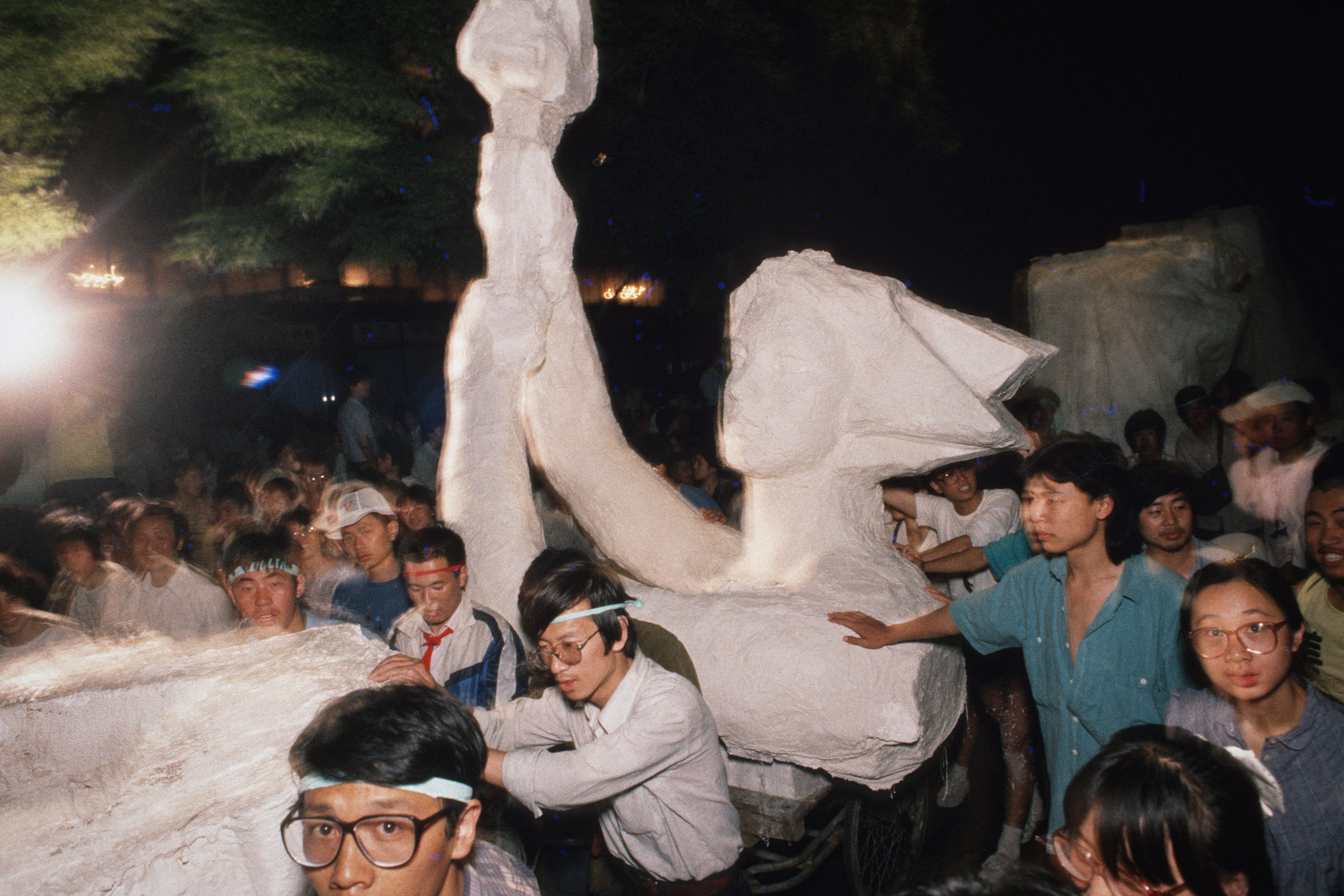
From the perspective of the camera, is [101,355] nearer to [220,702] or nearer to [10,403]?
[10,403]

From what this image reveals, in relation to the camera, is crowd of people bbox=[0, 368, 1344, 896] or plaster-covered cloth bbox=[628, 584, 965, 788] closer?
crowd of people bbox=[0, 368, 1344, 896]

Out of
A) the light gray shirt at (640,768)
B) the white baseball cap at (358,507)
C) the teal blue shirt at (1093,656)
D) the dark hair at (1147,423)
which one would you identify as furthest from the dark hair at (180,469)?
the dark hair at (1147,423)

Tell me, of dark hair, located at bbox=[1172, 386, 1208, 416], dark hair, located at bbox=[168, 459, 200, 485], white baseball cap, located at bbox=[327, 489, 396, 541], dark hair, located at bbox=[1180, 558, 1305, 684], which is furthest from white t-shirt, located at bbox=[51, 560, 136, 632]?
dark hair, located at bbox=[1172, 386, 1208, 416]

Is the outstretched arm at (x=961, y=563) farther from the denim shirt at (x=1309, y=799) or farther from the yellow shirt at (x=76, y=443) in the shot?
the yellow shirt at (x=76, y=443)

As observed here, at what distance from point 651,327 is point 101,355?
900cm

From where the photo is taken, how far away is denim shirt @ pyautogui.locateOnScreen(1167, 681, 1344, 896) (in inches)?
66.4

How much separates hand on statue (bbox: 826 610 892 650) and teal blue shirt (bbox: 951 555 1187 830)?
23 centimetres

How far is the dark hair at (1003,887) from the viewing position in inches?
45.9

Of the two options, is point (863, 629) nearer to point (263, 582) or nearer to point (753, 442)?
point (753, 442)

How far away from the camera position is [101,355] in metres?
9.64

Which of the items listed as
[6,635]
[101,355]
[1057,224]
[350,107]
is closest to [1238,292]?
[1057,224]

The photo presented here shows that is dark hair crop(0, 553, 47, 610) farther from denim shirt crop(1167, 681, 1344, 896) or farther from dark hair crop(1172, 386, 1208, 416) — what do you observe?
dark hair crop(1172, 386, 1208, 416)

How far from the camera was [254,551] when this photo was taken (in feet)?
9.59

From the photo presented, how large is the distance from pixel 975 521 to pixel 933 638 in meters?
1.80
